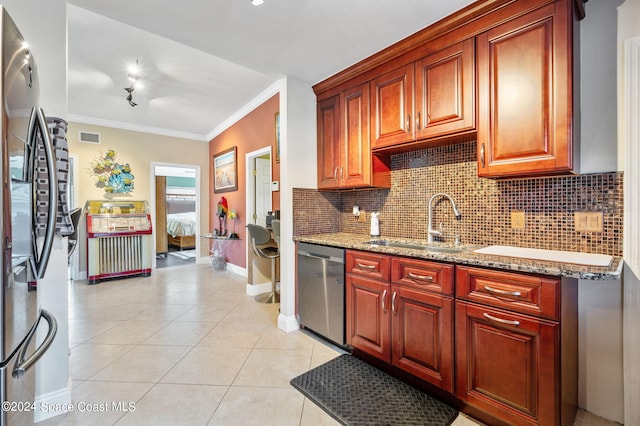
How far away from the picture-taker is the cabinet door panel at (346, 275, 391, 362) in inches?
78.0

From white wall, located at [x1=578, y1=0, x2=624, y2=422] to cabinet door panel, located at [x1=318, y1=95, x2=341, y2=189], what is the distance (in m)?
1.74

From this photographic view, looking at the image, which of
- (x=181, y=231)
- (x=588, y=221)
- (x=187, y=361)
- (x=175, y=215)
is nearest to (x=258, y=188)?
(x=187, y=361)

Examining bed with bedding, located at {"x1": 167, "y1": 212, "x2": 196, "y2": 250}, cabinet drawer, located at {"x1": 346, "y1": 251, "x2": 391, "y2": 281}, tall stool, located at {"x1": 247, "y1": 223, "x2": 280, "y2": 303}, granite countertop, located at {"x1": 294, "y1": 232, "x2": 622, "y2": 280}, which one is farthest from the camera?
bed with bedding, located at {"x1": 167, "y1": 212, "x2": 196, "y2": 250}

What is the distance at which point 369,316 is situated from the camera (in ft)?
6.88

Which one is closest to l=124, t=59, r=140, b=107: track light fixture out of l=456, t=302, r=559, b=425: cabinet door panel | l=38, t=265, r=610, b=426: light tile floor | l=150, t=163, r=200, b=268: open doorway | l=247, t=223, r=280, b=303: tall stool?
l=150, t=163, r=200, b=268: open doorway

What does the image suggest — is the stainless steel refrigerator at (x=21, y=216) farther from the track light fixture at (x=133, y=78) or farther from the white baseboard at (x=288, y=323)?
the track light fixture at (x=133, y=78)

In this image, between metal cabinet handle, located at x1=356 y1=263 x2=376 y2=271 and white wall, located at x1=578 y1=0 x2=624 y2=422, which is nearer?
white wall, located at x1=578 y1=0 x2=624 y2=422

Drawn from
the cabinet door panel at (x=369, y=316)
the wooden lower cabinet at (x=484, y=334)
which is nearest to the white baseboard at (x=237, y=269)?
the cabinet door panel at (x=369, y=316)

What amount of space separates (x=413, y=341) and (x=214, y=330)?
6.24 ft

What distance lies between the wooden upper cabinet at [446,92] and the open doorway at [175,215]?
4.94 m

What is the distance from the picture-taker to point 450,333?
1626 mm

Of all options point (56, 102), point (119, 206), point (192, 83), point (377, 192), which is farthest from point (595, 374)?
point (119, 206)

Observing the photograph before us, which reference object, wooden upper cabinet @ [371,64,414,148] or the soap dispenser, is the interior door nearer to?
the soap dispenser

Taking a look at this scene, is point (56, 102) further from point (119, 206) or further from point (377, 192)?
point (119, 206)
